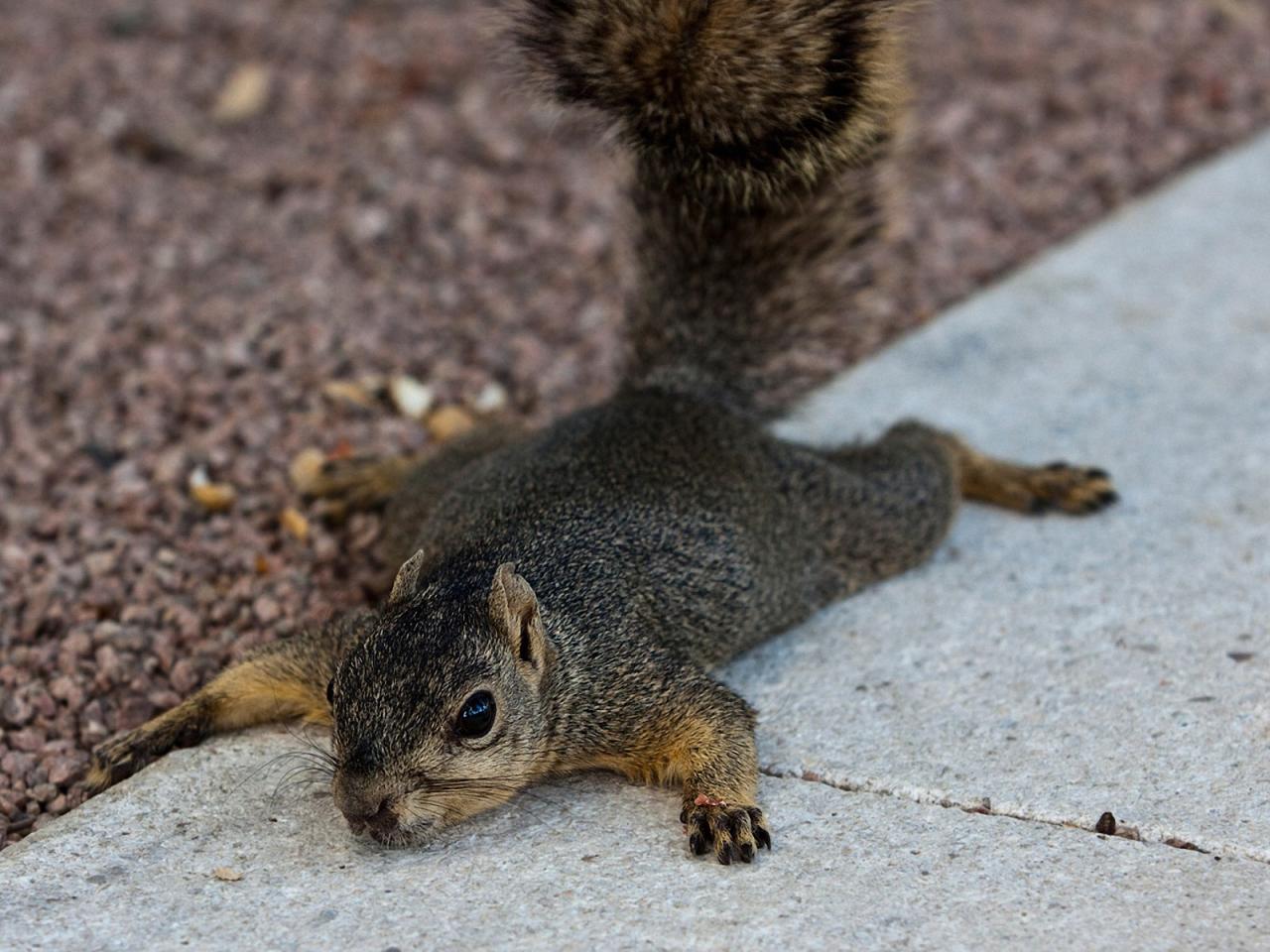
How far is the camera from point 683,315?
418cm

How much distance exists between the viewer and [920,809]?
3.06 m

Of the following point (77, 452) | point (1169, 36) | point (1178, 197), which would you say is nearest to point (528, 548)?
point (77, 452)

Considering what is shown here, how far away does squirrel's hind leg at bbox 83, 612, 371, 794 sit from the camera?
3297 millimetres

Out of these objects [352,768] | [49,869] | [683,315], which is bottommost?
[49,869]

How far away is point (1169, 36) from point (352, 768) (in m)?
5.56

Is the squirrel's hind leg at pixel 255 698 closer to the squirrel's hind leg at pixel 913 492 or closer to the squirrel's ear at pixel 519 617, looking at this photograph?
the squirrel's ear at pixel 519 617

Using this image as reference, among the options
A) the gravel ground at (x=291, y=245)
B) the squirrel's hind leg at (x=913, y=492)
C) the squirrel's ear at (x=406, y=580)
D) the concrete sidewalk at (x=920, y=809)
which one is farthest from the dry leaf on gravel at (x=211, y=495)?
the squirrel's hind leg at (x=913, y=492)

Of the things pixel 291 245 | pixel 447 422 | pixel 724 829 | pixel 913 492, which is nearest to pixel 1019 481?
pixel 913 492

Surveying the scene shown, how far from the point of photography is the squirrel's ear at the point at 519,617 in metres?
3.04

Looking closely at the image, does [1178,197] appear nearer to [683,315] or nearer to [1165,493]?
[1165,493]

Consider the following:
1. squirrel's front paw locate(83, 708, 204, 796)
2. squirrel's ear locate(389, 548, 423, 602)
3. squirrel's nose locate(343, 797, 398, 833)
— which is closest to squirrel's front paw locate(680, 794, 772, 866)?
squirrel's nose locate(343, 797, 398, 833)

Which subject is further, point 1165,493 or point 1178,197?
point 1178,197

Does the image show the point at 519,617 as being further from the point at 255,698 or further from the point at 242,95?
the point at 242,95

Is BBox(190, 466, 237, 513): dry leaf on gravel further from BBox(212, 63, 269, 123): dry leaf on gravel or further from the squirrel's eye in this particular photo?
BBox(212, 63, 269, 123): dry leaf on gravel
